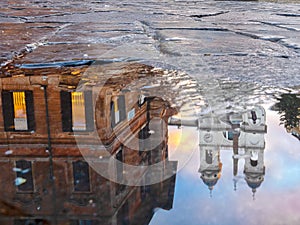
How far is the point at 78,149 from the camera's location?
42.2 inches

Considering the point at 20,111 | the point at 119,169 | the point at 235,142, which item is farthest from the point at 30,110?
the point at 235,142

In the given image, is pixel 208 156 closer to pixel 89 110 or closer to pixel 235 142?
pixel 235 142

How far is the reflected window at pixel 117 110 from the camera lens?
1.27 meters

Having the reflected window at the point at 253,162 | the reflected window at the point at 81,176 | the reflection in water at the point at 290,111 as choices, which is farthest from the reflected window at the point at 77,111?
the reflection in water at the point at 290,111

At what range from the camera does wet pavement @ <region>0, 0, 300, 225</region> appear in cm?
80

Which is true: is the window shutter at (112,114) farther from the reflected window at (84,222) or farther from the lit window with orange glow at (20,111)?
the reflected window at (84,222)

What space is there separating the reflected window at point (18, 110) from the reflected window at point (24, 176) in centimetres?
25

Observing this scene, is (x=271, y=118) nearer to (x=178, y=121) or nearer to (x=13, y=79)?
(x=178, y=121)

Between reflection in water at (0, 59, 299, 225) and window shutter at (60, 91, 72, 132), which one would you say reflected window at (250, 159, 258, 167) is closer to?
reflection in water at (0, 59, 299, 225)

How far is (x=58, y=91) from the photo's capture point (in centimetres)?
155

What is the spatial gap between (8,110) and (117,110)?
0.34 metres

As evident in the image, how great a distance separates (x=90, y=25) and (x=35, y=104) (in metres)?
2.49

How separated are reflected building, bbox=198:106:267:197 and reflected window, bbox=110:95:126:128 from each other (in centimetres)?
23

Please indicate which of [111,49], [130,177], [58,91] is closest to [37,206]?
[130,177]
